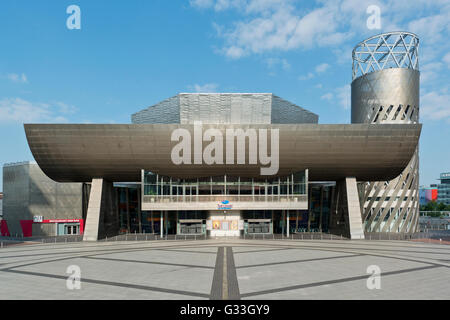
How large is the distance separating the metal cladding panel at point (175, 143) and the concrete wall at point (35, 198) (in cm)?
1313

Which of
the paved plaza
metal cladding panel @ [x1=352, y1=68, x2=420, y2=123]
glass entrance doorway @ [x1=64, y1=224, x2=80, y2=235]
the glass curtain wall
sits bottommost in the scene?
glass entrance doorway @ [x1=64, y1=224, x2=80, y2=235]

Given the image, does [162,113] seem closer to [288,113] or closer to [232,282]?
[288,113]

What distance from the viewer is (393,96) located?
58562 mm

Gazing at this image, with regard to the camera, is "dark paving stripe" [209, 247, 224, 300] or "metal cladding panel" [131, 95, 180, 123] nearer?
"dark paving stripe" [209, 247, 224, 300]

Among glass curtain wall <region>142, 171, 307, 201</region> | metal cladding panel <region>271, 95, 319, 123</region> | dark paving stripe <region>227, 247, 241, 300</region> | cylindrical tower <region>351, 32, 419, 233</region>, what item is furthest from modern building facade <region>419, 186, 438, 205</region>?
dark paving stripe <region>227, 247, 241, 300</region>

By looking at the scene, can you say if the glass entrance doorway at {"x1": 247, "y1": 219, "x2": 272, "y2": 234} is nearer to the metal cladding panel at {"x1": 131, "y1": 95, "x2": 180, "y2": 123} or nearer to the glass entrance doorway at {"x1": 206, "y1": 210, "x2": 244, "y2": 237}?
the glass entrance doorway at {"x1": 206, "y1": 210, "x2": 244, "y2": 237}

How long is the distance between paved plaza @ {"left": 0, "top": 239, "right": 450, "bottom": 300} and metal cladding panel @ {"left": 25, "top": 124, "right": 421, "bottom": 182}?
1382cm

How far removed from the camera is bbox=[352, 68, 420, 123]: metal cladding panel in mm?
58219

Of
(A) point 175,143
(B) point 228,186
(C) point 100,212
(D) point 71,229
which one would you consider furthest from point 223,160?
(D) point 71,229

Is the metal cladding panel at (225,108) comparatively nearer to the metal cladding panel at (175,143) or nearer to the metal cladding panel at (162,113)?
the metal cladding panel at (162,113)

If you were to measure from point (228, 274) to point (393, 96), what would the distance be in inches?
2116

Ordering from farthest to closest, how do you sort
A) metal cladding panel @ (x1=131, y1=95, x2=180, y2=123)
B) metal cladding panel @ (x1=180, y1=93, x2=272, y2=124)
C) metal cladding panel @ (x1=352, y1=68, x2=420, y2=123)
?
metal cladding panel @ (x1=352, y1=68, x2=420, y2=123) → metal cladding panel @ (x1=131, y1=95, x2=180, y2=123) → metal cladding panel @ (x1=180, y1=93, x2=272, y2=124)
